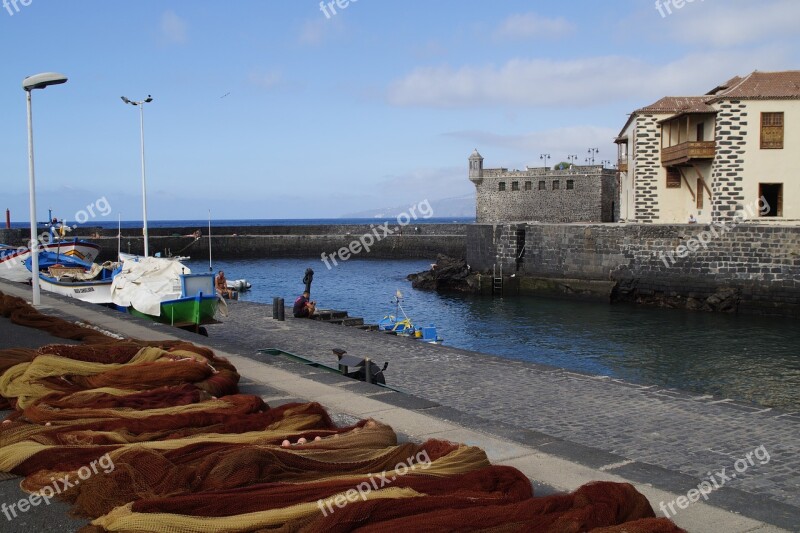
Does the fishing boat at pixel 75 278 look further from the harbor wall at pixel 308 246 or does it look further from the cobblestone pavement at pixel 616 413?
the harbor wall at pixel 308 246

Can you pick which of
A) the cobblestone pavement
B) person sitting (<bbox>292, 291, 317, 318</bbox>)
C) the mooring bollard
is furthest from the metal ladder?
the cobblestone pavement

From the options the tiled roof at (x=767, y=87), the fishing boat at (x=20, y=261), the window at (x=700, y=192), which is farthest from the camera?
the window at (x=700, y=192)

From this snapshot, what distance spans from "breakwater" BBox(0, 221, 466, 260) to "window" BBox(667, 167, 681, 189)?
93.8 feet

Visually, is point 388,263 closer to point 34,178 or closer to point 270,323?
point 270,323

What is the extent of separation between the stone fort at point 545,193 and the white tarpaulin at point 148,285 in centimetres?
3589

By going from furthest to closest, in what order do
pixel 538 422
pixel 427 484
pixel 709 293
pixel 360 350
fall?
1. pixel 709 293
2. pixel 360 350
3. pixel 538 422
4. pixel 427 484

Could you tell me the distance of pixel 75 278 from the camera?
22734 millimetres

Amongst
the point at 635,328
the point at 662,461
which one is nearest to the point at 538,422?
the point at 662,461

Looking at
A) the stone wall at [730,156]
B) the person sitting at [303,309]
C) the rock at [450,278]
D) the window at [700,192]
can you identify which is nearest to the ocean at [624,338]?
the rock at [450,278]

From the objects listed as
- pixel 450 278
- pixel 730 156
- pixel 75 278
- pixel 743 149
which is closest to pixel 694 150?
pixel 730 156

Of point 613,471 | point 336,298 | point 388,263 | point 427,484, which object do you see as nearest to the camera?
point 427,484

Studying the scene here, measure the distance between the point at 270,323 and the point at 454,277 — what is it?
65.8 ft

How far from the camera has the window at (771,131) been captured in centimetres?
2856

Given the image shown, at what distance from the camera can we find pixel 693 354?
2006 centimetres
